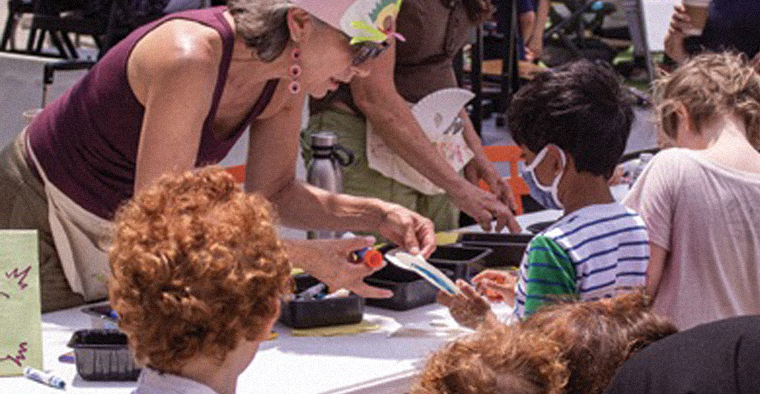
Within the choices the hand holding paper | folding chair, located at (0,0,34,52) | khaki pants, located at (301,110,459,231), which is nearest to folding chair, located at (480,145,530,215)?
khaki pants, located at (301,110,459,231)

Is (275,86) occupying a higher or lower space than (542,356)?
higher

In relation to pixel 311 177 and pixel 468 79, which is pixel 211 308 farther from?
pixel 468 79

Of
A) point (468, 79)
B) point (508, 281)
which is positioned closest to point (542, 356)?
point (508, 281)

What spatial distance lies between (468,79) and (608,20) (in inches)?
126

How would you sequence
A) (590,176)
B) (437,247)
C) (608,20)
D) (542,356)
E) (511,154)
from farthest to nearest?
(608,20)
(511,154)
(437,247)
(590,176)
(542,356)

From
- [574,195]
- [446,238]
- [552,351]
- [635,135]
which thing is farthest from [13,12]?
[552,351]

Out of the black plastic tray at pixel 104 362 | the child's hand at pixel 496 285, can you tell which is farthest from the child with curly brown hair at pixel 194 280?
the child's hand at pixel 496 285

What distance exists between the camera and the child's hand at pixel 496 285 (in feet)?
8.33

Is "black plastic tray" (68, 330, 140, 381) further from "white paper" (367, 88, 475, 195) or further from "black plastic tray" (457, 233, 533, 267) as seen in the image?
"white paper" (367, 88, 475, 195)

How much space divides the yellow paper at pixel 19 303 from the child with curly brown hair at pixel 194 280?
684mm

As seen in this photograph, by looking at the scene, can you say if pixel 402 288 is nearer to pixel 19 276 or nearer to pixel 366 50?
pixel 366 50

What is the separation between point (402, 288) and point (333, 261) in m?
0.27

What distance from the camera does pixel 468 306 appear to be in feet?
7.88

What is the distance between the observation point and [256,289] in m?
1.52
